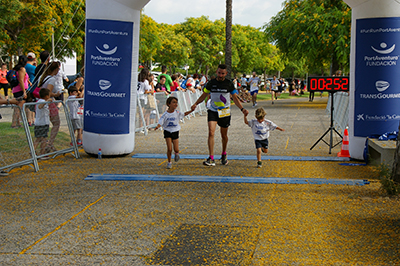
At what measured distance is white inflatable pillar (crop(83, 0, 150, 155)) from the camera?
9.07m

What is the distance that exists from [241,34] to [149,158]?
5321cm

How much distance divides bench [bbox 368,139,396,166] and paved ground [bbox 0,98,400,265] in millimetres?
318

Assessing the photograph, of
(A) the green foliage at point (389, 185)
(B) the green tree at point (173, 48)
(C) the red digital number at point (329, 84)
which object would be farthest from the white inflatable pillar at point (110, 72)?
(B) the green tree at point (173, 48)

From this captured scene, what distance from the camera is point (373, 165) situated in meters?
8.22

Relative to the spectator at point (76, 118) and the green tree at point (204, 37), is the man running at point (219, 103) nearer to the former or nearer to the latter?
the spectator at point (76, 118)

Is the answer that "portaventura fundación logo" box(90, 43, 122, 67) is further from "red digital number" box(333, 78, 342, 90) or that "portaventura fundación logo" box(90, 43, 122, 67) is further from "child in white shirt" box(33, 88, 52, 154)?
"red digital number" box(333, 78, 342, 90)

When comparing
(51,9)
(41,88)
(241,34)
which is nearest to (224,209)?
(41,88)

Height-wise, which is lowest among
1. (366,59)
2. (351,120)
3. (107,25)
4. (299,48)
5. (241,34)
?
(351,120)

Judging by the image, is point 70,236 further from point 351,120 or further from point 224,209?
point 351,120

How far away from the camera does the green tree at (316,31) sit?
23328 mm

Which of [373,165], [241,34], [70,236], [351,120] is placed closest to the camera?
[70,236]

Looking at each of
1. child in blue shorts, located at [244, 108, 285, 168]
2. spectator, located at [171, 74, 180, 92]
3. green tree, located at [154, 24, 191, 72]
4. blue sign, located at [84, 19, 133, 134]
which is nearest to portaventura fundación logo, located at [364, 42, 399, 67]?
child in blue shorts, located at [244, 108, 285, 168]

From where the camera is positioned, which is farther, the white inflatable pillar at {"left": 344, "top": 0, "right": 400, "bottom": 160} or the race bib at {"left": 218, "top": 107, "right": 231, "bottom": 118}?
the race bib at {"left": 218, "top": 107, "right": 231, "bottom": 118}

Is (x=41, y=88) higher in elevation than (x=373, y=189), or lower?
higher
